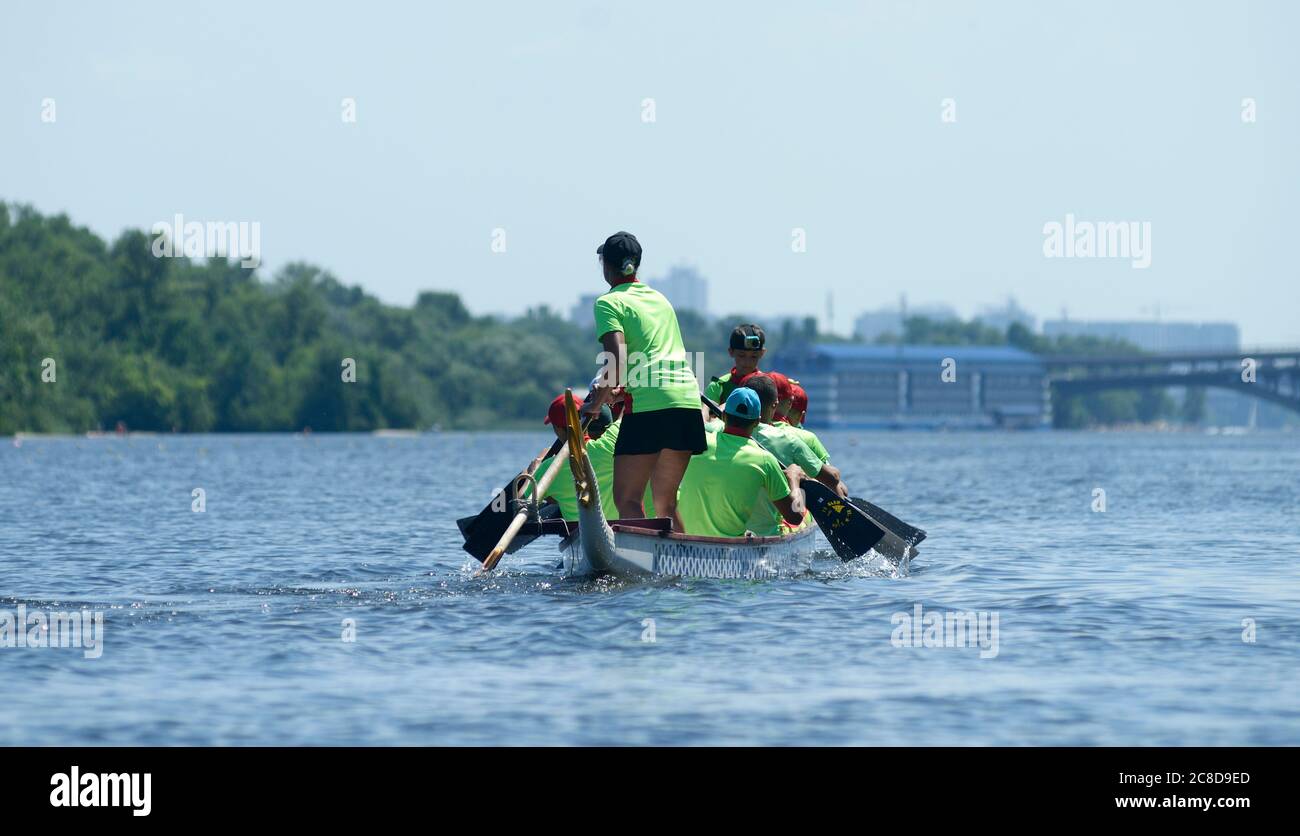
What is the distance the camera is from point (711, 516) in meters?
16.8

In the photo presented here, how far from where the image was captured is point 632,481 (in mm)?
15477

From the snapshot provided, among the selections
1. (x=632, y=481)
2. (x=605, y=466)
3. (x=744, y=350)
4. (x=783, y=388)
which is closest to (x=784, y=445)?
(x=744, y=350)

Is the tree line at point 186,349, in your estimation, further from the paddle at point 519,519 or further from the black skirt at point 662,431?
the black skirt at point 662,431

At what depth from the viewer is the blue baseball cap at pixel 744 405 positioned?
1628cm

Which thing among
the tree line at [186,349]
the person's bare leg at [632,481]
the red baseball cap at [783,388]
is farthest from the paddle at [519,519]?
the tree line at [186,349]

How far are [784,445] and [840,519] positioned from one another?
1.20 m

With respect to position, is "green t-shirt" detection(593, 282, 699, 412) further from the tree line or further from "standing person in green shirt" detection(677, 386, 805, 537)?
the tree line

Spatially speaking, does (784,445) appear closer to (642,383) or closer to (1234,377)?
(642,383)

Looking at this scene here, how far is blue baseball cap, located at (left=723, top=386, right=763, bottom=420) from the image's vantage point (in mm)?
16281

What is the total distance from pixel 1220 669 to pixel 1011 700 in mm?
2174

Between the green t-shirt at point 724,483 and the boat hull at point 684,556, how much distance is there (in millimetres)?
314
